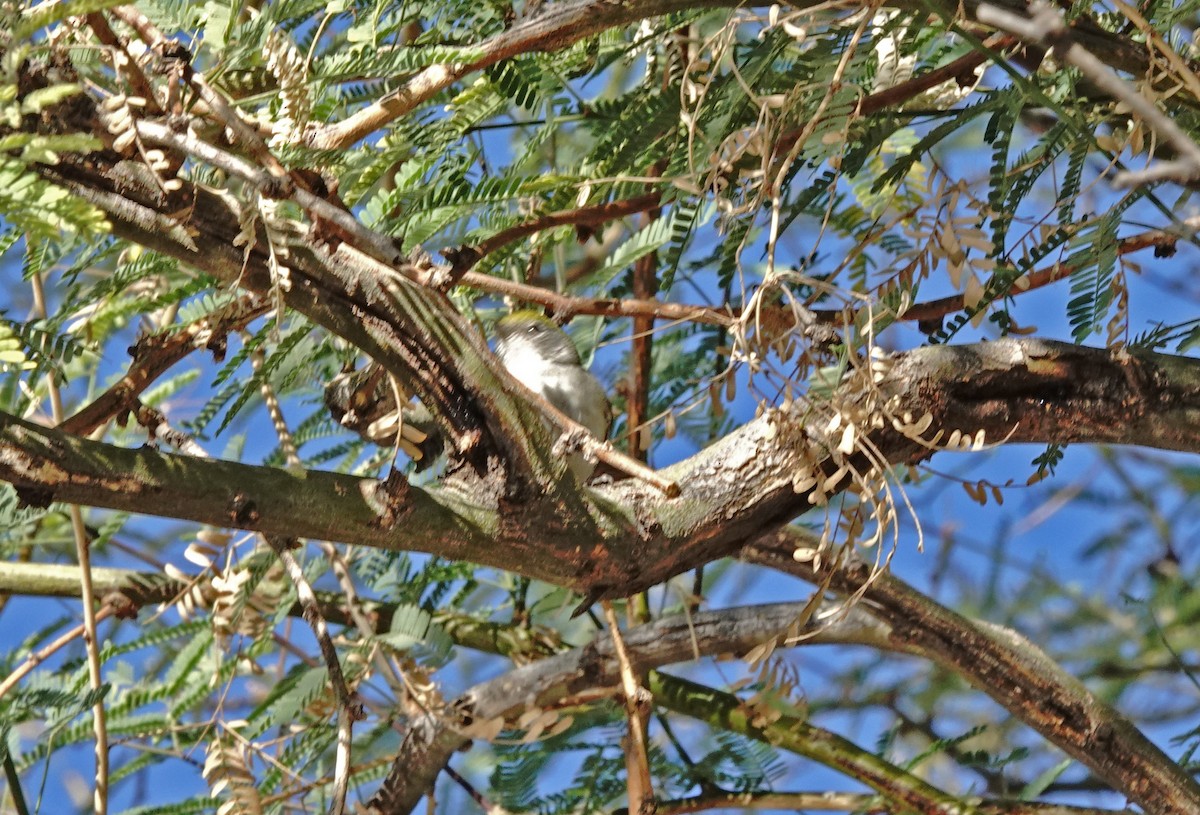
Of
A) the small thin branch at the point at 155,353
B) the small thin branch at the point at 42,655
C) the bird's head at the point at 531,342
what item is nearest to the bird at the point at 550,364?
the bird's head at the point at 531,342

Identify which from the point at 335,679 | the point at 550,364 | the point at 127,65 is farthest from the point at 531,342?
the point at 127,65

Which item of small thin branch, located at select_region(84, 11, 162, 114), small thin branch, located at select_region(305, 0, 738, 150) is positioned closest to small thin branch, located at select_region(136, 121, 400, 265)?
small thin branch, located at select_region(84, 11, 162, 114)

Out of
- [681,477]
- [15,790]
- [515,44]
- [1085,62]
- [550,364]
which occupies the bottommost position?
[1085,62]

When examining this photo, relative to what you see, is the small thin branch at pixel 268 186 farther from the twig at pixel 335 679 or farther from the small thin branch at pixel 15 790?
the small thin branch at pixel 15 790

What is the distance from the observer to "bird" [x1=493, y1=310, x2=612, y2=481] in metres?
1.33

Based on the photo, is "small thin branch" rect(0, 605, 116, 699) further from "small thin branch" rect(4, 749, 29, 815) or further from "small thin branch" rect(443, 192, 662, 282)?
"small thin branch" rect(443, 192, 662, 282)

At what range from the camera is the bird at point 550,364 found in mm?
1334

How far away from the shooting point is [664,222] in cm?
124

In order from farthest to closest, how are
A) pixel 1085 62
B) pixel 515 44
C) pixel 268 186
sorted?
pixel 515 44, pixel 268 186, pixel 1085 62

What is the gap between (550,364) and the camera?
4.42 feet

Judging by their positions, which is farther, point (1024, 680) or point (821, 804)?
point (821, 804)

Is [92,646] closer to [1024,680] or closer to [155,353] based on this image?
[155,353]

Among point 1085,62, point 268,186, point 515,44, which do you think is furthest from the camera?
point 515,44

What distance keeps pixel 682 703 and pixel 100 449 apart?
97 centimetres
